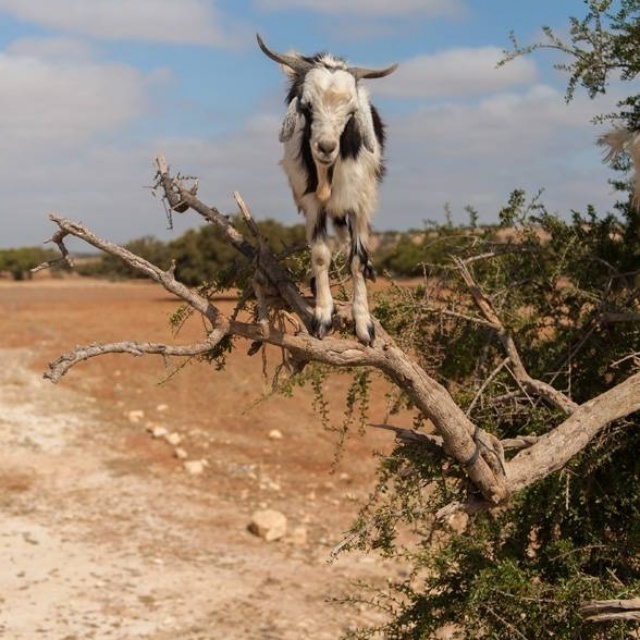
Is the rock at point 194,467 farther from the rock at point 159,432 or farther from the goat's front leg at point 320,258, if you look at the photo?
the goat's front leg at point 320,258

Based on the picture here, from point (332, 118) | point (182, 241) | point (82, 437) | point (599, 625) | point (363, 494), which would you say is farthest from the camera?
point (182, 241)

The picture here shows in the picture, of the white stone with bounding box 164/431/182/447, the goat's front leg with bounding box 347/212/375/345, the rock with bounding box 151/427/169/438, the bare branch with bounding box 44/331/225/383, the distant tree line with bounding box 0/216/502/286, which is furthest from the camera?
the rock with bounding box 151/427/169/438

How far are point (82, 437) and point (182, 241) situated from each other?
17.4 meters

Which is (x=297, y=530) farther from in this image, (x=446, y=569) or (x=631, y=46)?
(x=631, y=46)

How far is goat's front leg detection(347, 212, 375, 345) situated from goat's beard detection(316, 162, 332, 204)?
0.22 m

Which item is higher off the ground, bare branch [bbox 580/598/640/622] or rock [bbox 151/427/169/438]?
bare branch [bbox 580/598/640/622]

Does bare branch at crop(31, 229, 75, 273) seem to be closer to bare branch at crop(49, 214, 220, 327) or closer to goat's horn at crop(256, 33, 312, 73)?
bare branch at crop(49, 214, 220, 327)

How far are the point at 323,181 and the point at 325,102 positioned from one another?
1.21ft

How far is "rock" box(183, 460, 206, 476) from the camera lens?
12.2 metres

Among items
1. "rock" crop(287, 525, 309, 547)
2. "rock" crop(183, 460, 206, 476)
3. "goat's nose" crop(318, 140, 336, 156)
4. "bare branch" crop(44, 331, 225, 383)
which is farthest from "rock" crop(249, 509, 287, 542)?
"goat's nose" crop(318, 140, 336, 156)

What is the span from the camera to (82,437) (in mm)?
13016

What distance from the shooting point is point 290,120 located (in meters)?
4.15

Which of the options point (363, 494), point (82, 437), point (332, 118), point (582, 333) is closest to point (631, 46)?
point (582, 333)

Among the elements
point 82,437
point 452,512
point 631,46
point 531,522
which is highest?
point 631,46
